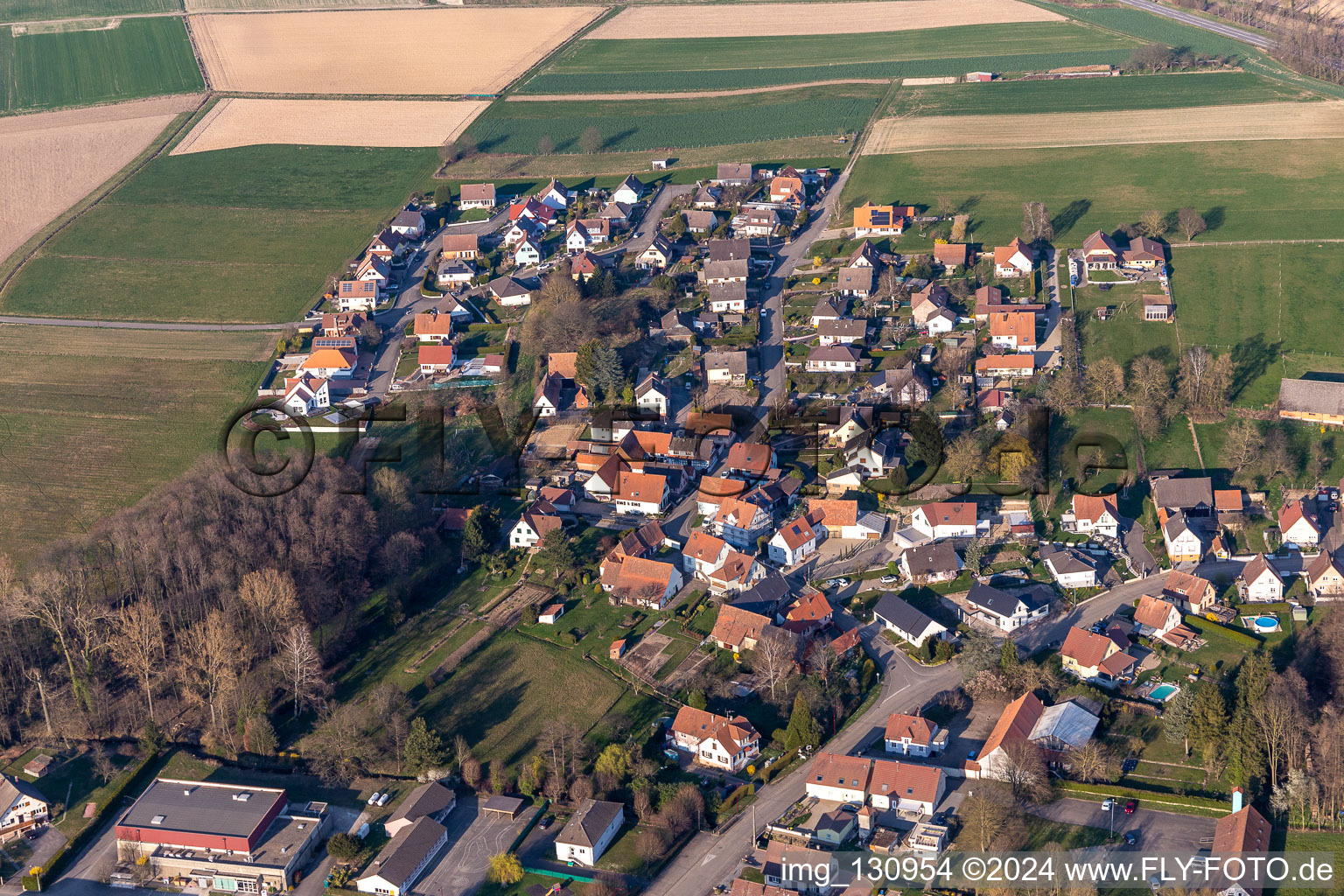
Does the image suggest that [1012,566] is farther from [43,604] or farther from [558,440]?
[43,604]

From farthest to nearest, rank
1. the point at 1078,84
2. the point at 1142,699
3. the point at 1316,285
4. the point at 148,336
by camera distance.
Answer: the point at 1078,84 → the point at 148,336 → the point at 1316,285 → the point at 1142,699

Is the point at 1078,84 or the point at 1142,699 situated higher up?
the point at 1078,84

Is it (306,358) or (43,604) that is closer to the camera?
(43,604)

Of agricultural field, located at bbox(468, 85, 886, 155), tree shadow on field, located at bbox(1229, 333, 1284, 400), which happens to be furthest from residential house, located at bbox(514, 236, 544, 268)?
tree shadow on field, located at bbox(1229, 333, 1284, 400)

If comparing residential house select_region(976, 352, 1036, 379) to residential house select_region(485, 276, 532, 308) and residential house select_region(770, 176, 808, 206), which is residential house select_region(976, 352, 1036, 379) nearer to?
residential house select_region(770, 176, 808, 206)

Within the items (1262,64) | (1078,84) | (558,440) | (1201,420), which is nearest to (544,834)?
(558,440)
